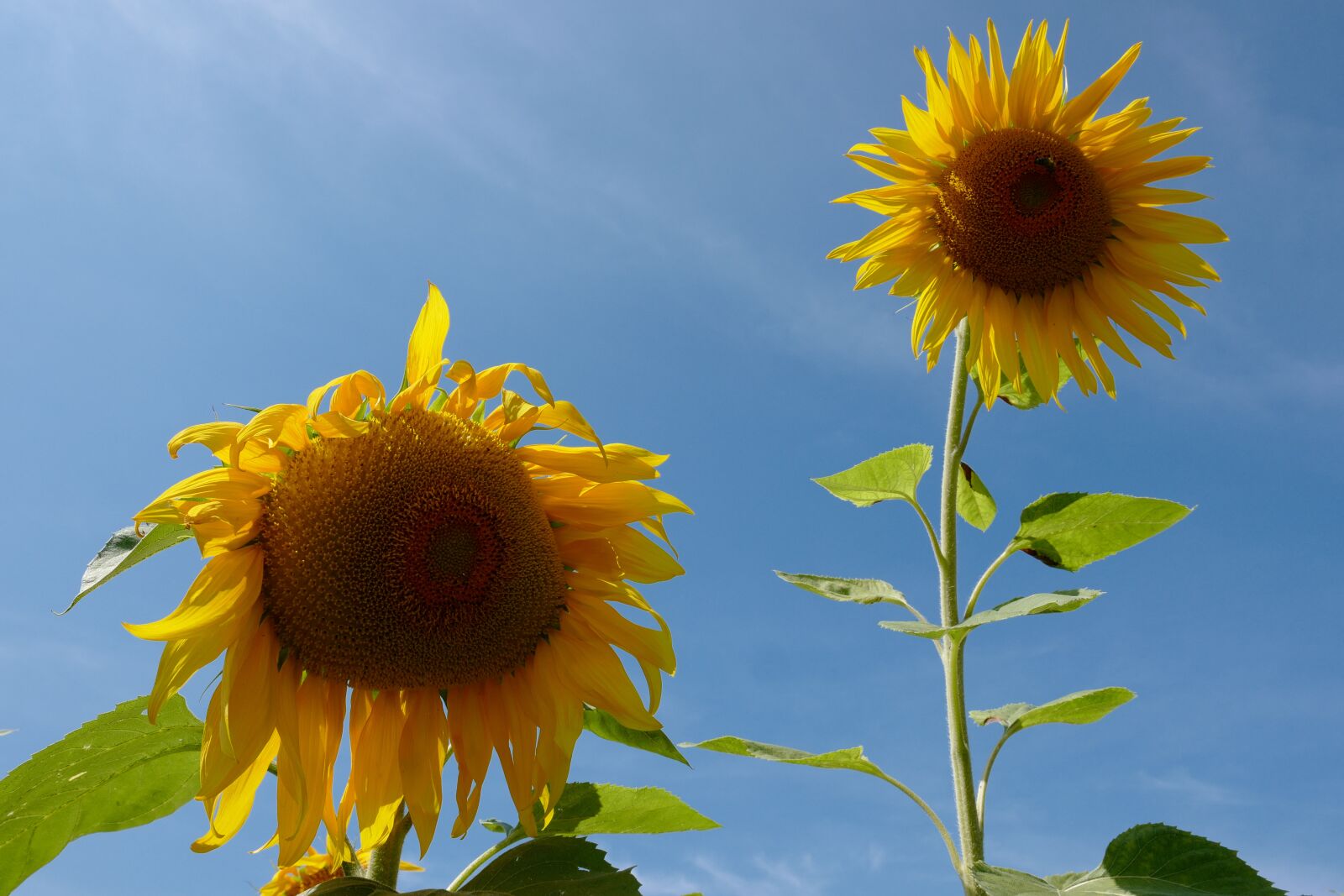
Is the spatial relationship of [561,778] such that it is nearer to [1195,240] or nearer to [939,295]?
[939,295]

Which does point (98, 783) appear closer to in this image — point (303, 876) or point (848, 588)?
point (303, 876)

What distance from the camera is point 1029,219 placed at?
4.86m

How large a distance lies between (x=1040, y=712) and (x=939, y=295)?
5.80 feet

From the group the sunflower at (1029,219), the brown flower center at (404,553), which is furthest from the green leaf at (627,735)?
the sunflower at (1029,219)

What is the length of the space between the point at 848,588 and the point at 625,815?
4.86 feet

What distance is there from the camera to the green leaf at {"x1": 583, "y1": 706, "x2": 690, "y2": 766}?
10.2 ft

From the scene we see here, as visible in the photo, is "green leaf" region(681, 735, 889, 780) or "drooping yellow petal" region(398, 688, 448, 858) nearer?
"drooping yellow petal" region(398, 688, 448, 858)

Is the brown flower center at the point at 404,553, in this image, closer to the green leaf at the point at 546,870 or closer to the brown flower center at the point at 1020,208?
the green leaf at the point at 546,870

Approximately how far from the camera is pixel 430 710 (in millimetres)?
3064

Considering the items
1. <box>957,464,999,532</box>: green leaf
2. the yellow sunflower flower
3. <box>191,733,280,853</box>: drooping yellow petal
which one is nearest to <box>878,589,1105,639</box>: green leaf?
<box>957,464,999,532</box>: green leaf

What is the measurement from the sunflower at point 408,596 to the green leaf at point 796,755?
3.24ft

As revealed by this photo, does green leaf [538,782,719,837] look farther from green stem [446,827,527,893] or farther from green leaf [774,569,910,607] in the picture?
green leaf [774,569,910,607]

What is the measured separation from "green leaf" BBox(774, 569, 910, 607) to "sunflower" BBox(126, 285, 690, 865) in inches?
53.4

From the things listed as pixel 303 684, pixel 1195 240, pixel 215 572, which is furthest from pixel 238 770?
pixel 1195 240
